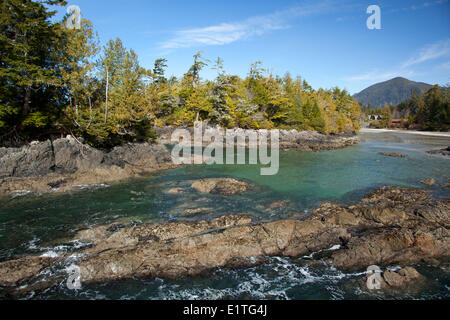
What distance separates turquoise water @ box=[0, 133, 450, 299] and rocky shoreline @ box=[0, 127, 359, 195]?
→ 5.48ft

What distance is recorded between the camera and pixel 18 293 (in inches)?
296

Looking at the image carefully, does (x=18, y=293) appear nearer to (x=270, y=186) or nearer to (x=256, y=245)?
(x=256, y=245)

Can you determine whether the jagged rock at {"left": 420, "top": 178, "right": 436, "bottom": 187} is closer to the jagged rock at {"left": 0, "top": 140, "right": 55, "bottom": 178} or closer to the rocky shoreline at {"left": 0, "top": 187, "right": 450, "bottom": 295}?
the rocky shoreline at {"left": 0, "top": 187, "right": 450, "bottom": 295}

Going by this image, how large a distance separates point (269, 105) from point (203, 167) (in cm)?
3634

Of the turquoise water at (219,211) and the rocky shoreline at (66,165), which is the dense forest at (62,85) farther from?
the turquoise water at (219,211)

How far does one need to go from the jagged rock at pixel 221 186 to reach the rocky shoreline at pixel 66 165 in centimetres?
665

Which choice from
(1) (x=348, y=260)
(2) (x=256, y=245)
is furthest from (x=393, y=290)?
(2) (x=256, y=245)

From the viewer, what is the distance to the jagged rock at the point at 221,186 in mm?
17384

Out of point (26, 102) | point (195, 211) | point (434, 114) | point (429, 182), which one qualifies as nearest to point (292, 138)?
point (429, 182)

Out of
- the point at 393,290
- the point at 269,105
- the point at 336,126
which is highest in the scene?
the point at 269,105

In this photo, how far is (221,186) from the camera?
18.0 m

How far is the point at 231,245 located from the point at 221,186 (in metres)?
8.32

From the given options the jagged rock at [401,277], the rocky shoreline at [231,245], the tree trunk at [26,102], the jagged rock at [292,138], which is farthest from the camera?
the jagged rock at [292,138]

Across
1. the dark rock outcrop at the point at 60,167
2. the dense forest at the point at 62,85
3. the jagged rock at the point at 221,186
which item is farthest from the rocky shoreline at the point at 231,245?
the dense forest at the point at 62,85
